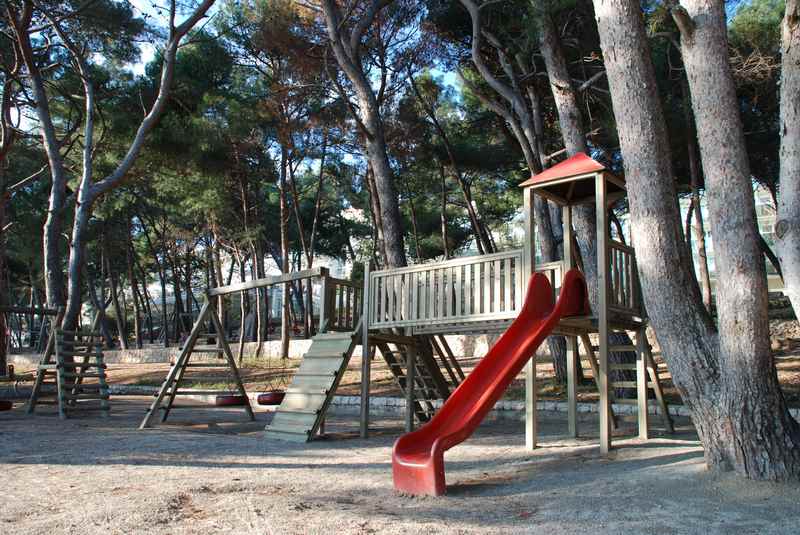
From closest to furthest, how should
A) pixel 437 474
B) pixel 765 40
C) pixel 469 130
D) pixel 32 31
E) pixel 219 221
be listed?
pixel 437 474
pixel 765 40
pixel 32 31
pixel 469 130
pixel 219 221

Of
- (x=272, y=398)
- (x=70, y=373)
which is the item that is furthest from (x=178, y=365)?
(x=70, y=373)

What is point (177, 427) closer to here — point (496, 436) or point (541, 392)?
point (496, 436)

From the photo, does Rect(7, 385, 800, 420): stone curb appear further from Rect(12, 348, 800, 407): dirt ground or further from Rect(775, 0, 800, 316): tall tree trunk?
Rect(775, 0, 800, 316): tall tree trunk

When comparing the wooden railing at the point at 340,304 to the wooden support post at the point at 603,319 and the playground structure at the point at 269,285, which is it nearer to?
the playground structure at the point at 269,285

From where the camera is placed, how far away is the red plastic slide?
459 centimetres

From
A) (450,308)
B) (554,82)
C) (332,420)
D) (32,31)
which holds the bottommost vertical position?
(332,420)

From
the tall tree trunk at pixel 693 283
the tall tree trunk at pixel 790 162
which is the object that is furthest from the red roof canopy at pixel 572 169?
the tall tree trunk at pixel 790 162

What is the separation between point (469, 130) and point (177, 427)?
11287mm

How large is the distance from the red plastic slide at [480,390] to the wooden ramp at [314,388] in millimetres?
2642

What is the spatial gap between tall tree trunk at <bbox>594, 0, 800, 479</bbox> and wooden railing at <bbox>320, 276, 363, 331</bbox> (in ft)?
14.3

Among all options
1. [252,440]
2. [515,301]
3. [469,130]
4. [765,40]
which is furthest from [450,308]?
[469,130]

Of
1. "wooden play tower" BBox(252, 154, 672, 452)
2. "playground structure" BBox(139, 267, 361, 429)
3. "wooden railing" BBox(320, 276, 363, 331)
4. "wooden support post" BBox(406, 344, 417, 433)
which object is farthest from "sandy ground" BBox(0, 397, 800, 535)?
"wooden railing" BBox(320, 276, 363, 331)

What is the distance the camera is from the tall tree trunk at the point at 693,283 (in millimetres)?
4312

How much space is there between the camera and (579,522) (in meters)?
3.68
